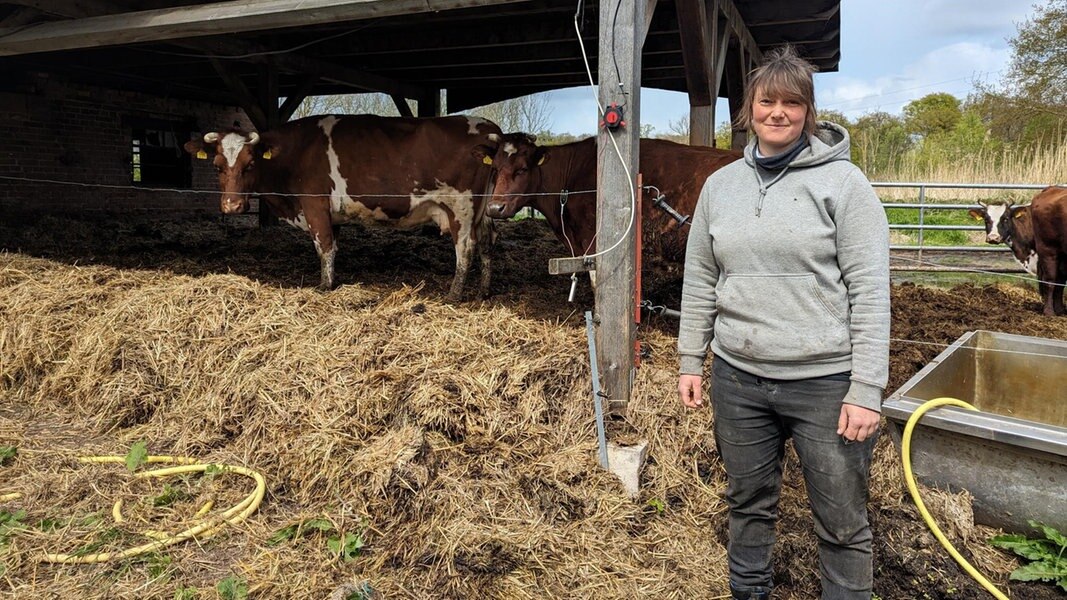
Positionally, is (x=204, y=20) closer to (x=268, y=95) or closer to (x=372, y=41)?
(x=372, y=41)

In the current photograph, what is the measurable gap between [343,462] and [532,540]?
1.12 meters

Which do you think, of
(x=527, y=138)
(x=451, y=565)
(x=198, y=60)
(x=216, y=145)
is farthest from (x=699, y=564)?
(x=198, y=60)

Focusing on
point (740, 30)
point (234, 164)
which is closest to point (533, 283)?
point (234, 164)

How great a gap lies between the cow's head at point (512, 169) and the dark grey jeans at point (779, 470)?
158 inches

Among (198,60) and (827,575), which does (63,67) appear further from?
(827,575)

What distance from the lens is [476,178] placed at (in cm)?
661

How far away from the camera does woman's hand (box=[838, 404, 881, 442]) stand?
1996 mm

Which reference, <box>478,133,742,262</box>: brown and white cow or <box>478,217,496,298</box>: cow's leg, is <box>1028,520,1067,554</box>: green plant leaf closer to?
<box>478,133,742,262</box>: brown and white cow

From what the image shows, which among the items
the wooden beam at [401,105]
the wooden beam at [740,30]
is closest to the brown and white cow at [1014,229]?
the wooden beam at [740,30]

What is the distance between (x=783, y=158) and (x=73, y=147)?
13567 mm

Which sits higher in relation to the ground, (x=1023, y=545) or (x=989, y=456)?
(x=989, y=456)

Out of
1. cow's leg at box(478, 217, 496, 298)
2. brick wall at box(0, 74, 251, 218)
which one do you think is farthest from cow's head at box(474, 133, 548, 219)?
brick wall at box(0, 74, 251, 218)

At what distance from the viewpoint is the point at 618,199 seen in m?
3.70

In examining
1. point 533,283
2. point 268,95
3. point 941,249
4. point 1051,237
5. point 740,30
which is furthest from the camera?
point 941,249
